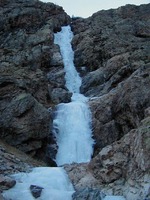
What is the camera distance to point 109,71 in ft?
102

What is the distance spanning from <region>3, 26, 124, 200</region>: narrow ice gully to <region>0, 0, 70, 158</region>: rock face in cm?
133

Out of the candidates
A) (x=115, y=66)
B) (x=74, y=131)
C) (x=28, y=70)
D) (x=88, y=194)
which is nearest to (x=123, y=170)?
(x=88, y=194)

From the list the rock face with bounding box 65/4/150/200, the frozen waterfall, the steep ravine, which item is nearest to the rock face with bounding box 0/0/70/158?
the steep ravine

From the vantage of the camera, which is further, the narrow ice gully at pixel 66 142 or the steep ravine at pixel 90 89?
the steep ravine at pixel 90 89

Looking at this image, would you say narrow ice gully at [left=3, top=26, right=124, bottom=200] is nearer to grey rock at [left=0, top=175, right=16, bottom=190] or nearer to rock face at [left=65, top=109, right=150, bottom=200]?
grey rock at [left=0, top=175, right=16, bottom=190]

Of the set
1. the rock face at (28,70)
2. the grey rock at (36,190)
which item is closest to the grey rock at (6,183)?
the grey rock at (36,190)

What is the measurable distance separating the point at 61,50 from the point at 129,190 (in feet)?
95.7

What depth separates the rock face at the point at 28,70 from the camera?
66.9 feet

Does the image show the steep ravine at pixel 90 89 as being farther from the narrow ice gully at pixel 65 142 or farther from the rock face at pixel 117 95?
the narrow ice gully at pixel 65 142

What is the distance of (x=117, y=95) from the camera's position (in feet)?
74.9

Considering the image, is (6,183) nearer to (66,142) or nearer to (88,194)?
(88,194)

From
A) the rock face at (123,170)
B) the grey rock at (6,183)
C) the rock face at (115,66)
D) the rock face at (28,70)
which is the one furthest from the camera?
the rock face at (115,66)

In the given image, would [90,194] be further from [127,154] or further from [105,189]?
[127,154]

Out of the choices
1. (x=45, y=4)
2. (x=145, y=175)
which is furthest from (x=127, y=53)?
(x=145, y=175)
